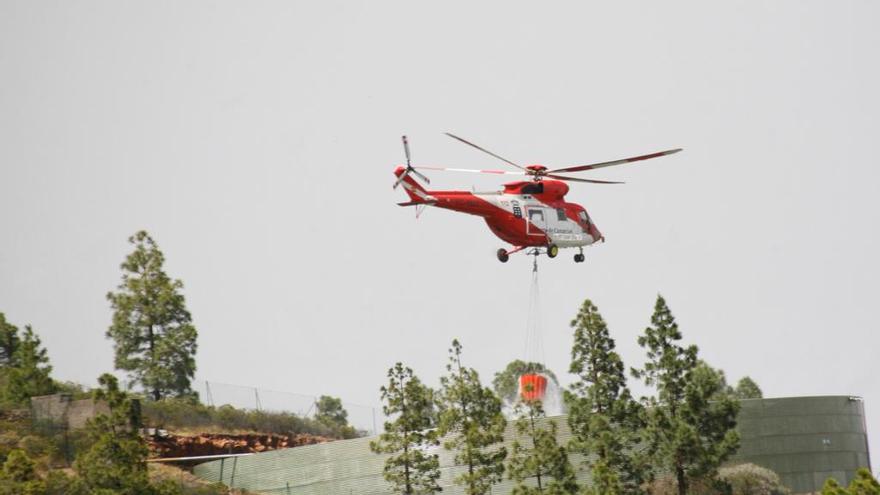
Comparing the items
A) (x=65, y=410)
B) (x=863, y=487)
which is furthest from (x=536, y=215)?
(x=65, y=410)

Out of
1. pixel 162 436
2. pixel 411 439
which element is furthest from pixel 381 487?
pixel 162 436

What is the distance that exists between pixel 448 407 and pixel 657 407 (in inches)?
409

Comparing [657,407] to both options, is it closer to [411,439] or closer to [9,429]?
[411,439]

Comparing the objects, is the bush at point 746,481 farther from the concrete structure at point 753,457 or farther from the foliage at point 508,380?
the foliage at point 508,380

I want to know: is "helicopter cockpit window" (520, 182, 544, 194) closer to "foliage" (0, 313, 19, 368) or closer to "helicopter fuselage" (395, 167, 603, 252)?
"helicopter fuselage" (395, 167, 603, 252)

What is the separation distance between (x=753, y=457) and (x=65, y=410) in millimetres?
40957

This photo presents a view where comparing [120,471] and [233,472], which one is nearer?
[120,471]

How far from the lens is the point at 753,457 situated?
3009 inches

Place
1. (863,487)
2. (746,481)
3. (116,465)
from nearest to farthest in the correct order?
(863,487) → (116,465) → (746,481)

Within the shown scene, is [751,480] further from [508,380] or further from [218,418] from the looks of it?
[508,380]

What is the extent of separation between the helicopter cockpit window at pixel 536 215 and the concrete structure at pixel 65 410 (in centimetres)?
3195

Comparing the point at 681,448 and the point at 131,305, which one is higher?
the point at 131,305

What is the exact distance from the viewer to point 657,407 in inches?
2606

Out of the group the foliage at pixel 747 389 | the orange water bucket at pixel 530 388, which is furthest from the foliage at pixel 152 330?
the foliage at pixel 747 389
